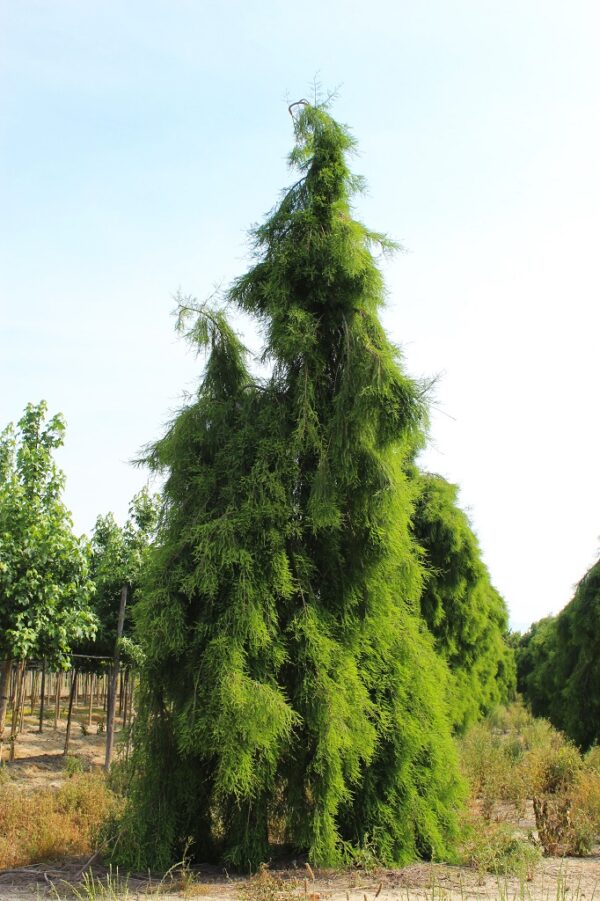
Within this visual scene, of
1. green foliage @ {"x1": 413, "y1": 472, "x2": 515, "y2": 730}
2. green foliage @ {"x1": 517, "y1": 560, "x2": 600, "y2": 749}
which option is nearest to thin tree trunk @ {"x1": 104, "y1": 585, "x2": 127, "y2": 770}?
green foliage @ {"x1": 413, "y1": 472, "x2": 515, "y2": 730}

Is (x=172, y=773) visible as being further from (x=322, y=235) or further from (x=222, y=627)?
(x=322, y=235)

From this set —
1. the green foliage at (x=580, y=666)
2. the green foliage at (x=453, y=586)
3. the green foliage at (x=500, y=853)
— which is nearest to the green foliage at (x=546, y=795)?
the green foliage at (x=500, y=853)

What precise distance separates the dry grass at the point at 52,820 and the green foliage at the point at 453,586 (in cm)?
740

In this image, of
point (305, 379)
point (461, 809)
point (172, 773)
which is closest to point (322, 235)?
point (305, 379)

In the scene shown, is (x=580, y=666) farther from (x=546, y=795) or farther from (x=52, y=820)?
(x=52, y=820)

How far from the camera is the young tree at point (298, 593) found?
764 cm

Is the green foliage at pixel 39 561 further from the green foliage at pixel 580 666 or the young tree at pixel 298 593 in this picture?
the green foliage at pixel 580 666

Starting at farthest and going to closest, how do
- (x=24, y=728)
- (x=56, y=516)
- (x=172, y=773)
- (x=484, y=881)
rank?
1. (x=24, y=728)
2. (x=56, y=516)
3. (x=172, y=773)
4. (x=484, y=881)

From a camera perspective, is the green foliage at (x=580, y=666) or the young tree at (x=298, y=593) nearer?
the young tree at (x=298, y=593)

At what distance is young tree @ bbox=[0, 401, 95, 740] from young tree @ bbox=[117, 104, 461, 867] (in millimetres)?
5093

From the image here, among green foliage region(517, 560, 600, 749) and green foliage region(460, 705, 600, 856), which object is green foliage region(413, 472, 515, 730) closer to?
green foliage region(517, 560, 600, 749)

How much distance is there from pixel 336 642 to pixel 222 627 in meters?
1.22

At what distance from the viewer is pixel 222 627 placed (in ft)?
25.4

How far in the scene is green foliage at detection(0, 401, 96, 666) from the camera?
12.9 metres
